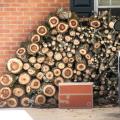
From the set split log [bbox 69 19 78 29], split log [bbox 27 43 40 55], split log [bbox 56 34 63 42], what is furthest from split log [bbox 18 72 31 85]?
split log [bbox 69 19 78 29]

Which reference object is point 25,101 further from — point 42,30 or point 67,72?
point 42,30

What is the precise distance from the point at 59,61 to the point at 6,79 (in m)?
1.12

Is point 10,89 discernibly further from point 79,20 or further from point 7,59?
point 79,20

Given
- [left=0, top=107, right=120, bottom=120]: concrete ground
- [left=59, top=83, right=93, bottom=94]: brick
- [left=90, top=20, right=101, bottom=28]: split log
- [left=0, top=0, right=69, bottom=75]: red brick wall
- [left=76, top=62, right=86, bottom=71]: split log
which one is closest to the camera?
[left=0, top=107, right=120, bottom=120]: concrete ground

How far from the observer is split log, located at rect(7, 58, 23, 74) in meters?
10.3

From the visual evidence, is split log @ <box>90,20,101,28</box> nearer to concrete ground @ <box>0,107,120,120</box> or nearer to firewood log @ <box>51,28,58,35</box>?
firewood log @ <box>51,28,58,35</box>

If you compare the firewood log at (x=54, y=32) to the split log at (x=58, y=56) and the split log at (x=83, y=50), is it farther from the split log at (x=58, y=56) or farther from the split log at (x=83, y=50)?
the split log at (x=83, y=50)

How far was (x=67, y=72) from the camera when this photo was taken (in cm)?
1034

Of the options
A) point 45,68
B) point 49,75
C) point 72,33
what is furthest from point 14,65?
point 72,33

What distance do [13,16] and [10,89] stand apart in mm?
1527

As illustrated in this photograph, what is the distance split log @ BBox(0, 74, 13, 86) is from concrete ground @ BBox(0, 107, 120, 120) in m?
0.59

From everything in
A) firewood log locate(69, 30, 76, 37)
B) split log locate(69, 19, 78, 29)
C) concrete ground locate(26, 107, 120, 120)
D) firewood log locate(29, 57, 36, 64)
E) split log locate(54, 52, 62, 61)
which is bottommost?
concrete ground locate(26, 107, 120, 120)

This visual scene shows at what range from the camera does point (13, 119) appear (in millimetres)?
8969

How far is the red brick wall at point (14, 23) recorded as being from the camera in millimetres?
10648
